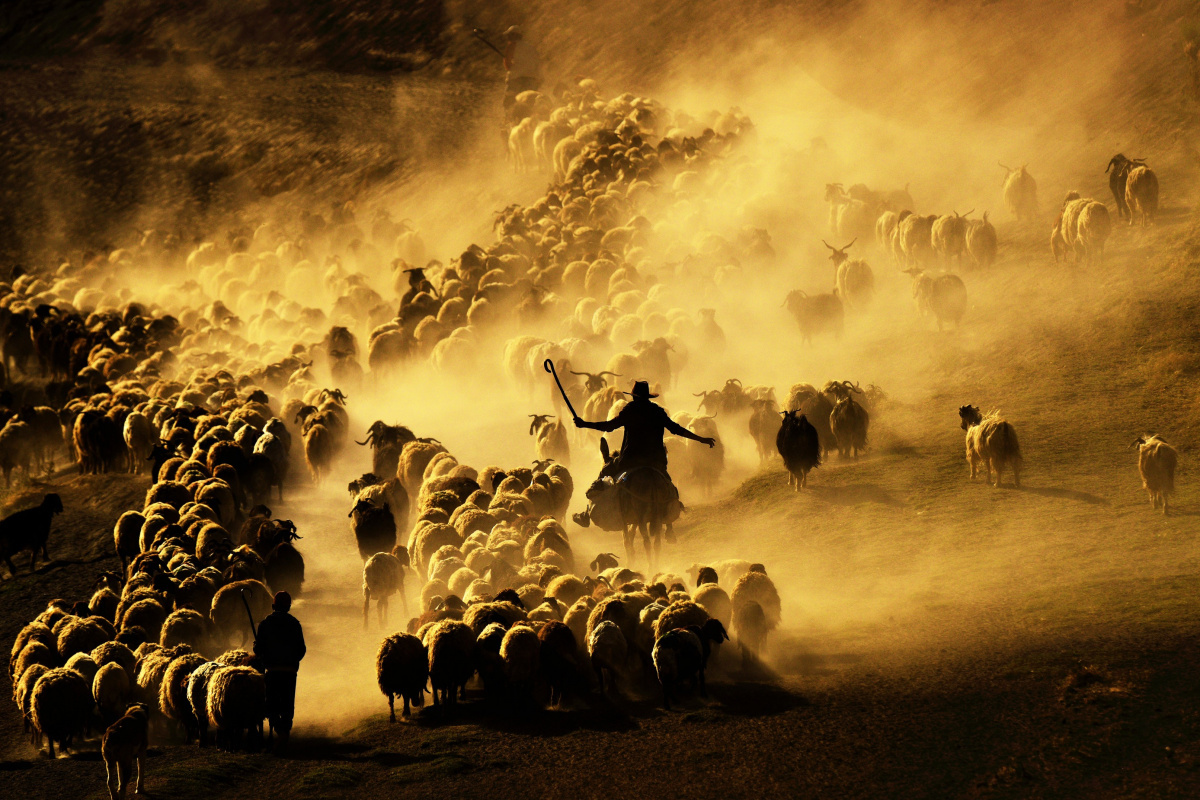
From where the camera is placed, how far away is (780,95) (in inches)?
1944

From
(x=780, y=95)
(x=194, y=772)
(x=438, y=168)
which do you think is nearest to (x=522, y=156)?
(x=438, y=168)

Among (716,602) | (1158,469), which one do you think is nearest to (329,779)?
(716,602)

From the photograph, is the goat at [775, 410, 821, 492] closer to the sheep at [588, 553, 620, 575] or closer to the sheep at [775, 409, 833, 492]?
the sheep at [775, 409, 833, 492]

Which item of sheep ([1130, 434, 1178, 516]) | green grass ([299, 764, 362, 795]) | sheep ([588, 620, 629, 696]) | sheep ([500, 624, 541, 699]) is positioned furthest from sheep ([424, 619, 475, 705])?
sheep ([1130, 434, 1178, 516])

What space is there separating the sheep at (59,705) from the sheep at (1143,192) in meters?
23.3

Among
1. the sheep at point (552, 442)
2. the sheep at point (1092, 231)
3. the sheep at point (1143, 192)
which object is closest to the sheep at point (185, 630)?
the sheep at point (552, 442)

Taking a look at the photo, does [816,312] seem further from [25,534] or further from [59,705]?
[59,705]

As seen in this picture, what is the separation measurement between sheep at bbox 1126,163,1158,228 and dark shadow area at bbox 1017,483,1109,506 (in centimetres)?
1178

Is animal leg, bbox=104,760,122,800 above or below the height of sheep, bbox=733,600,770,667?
below

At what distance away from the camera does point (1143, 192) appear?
26016 mm

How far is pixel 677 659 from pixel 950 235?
1892 cm

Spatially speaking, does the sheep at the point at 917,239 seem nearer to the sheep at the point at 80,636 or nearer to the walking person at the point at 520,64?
the sheep at the point at 80,636

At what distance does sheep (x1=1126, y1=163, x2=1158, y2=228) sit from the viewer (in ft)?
85.0

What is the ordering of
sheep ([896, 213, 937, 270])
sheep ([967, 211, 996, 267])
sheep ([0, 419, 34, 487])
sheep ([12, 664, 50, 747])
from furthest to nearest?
sheep ([896, 213, 937, 270]) < sheep ([0, 419, 34, 487]) < sheep ([967, 211, 996, 267]) < sheep ([12, 664, 50, 747])
